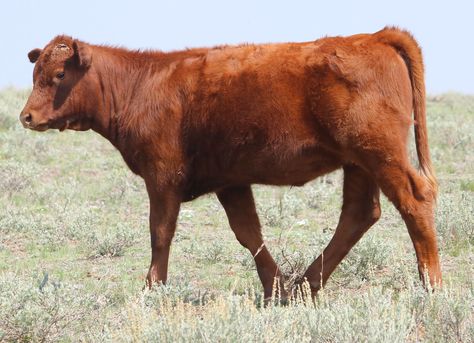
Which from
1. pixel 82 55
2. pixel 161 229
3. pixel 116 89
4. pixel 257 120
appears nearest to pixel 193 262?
pixel 161 229

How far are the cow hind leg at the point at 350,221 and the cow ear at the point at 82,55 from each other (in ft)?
7.24

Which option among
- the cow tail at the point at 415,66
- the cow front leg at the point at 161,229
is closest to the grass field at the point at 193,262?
the cow front leg at the point at 161,229

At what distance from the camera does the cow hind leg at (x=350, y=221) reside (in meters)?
6.97

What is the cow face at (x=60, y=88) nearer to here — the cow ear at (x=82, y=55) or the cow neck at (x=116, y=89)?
the cow ear at (x=82, y=55)

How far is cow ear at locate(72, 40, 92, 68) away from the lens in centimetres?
723

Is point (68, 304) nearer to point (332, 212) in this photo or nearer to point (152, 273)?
point (152, 273)

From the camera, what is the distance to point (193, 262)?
862 centimetres

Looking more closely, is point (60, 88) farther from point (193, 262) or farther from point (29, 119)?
point (193, 262)

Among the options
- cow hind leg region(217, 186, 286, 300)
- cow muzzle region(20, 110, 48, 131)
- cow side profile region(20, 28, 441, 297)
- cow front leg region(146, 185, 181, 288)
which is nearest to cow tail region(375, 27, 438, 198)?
cow side profile region(20, 28, 441, 297)

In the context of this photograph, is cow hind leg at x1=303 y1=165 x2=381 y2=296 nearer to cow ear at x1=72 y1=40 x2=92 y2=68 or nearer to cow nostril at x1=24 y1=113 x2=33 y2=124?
cow ear at x1=72 y1=40 x2=92 y2=68

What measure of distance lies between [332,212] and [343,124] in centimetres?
489

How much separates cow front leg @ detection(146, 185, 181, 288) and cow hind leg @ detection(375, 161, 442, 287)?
160cm

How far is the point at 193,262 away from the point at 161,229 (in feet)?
5.85

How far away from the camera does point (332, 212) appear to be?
10977mm
